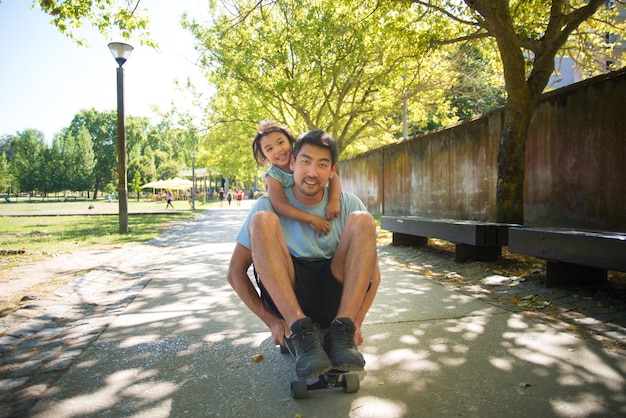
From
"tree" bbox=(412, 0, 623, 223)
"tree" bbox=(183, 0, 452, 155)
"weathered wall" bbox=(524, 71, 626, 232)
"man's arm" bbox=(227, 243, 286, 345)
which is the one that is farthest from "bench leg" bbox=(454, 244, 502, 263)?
"tree" bbox=(183, 0, 452, 155)

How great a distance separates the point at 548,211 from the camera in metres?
8.02

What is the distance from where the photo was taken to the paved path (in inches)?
91.6

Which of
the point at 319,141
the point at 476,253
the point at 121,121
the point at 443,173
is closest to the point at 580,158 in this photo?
the point at 476,253

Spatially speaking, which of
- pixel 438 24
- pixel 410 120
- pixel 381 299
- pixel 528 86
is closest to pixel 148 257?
pixel 381 299

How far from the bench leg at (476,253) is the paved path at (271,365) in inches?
87.0

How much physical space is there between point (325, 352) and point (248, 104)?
65.8ft

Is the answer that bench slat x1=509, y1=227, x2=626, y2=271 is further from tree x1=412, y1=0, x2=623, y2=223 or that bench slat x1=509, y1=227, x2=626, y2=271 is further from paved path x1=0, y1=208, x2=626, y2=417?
tree x1=412, y1=0, x2=623, y2=223

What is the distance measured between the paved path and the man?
310 millimetres

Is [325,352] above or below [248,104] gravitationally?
below

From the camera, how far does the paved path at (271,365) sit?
2.33 m

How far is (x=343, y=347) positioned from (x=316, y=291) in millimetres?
551

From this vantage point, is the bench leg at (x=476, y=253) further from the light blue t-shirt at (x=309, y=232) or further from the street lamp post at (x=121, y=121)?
the street lamp post at (x=121, y=121)

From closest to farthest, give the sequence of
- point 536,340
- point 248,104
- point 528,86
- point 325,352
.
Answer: point 325,352 → point 536,340 → point 528,86 → point 248,104

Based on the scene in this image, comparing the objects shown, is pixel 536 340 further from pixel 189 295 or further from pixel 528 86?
pixel 528 86
